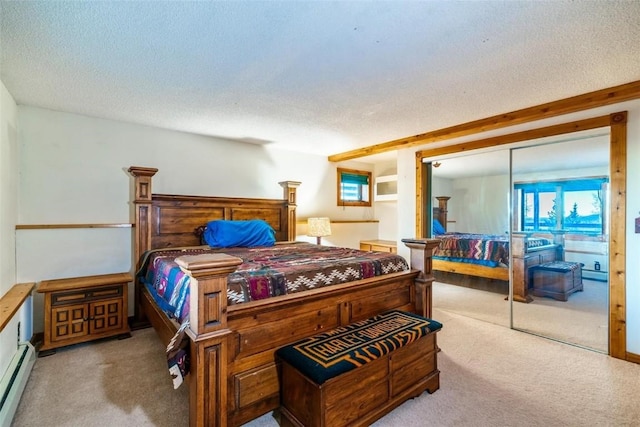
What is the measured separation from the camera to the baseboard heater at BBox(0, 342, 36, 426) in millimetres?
1744

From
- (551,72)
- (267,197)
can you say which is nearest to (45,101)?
(267,197)

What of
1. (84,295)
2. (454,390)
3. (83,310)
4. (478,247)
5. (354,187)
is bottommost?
(454,390)

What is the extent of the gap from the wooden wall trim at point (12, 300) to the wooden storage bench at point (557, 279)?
452 centimetres

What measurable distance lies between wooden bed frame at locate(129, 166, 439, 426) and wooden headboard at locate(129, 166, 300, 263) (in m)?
0.71

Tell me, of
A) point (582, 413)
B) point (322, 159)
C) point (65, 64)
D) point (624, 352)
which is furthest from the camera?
point (322, 159)

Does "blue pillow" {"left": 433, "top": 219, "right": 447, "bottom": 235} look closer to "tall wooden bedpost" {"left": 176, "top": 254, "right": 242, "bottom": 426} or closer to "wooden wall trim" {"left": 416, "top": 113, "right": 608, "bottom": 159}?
"wooden wall trim" {"left": 416, "top": 113, "right": 608, "bottom": 159}

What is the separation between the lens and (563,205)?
3.03m

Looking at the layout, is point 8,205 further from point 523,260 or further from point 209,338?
point 523,260

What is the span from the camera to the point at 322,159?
5109 millimetres

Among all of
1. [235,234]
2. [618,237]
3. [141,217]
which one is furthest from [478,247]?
[141,217]

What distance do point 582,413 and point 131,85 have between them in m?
3.89

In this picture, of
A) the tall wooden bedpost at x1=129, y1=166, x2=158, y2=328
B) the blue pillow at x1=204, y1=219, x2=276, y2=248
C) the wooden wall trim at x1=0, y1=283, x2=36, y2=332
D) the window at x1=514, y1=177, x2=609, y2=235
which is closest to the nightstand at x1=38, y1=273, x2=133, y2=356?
the wooden wall trim at x1=0, y1=283, x2=36, y2=332

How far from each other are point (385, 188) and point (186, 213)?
12.3 ft

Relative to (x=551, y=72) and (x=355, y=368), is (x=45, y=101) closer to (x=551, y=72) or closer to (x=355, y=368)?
(x=355, y=368)
